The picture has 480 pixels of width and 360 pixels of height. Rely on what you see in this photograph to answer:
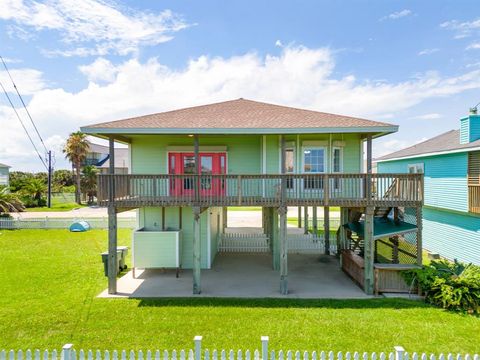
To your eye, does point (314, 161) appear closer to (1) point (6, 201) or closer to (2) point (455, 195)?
(2) point (455, 195)

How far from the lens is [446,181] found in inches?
648

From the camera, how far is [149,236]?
1224 cm

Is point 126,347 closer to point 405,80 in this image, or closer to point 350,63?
point 350,63

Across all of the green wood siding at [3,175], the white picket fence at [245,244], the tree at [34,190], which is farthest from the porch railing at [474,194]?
the green wood siding at [3,175]

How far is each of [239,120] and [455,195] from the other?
11754 mm

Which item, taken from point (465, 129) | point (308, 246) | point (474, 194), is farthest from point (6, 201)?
point (465, 129)

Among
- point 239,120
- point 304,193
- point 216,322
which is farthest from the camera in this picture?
point 239,120

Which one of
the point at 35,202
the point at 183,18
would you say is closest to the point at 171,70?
the point at 183,18

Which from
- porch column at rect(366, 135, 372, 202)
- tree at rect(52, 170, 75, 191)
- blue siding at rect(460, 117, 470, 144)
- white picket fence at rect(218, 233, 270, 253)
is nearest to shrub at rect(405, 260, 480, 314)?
porch column at rect(366, 135, 372, 202)

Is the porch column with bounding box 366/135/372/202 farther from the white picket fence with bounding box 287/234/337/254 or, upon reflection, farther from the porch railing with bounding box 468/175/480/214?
the white picket fence with bounding box 287/234/337/254

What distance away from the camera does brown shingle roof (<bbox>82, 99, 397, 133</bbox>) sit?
1091 cm

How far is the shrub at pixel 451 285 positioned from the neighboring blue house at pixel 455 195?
5.25 meters

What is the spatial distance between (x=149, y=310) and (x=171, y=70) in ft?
44.8

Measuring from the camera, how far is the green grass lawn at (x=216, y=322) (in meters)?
7.11
